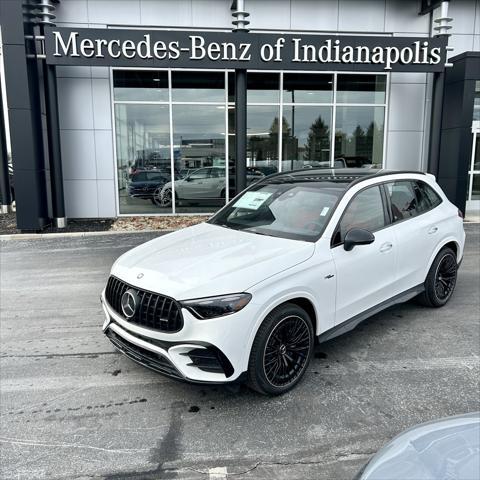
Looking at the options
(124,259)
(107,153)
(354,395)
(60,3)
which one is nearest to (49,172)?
(107,153)

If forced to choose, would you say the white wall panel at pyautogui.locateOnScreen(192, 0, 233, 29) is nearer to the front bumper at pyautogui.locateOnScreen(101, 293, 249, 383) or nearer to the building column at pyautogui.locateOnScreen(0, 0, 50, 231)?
the building column at pyautogui.locateOnScreen(0, 0, 50, 231)

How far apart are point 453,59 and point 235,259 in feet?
38.5

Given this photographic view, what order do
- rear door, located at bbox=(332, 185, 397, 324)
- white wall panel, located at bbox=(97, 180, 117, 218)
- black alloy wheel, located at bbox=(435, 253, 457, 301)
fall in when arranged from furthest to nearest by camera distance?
white wall panel, located at bbox=(97, 180, 117, 218) → black alloy wheel, located at bbox=(435, 253, 457, 301) → rear door, located at bbox=(332, 185, 397, 324)

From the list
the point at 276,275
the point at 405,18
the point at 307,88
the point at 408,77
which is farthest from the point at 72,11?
the point at 276,275

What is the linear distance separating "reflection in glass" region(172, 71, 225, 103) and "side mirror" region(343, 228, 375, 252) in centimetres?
1036

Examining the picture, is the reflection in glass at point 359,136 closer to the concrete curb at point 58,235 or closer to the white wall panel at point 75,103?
the concrete curb at point 58,235

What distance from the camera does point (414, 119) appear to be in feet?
45.0

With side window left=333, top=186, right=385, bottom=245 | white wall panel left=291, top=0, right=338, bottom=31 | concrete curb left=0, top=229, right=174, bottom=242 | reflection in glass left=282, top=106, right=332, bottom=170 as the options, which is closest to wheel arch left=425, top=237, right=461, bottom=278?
side window left=333, top=186, right=385, bottom=245

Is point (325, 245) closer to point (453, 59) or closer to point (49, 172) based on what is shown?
point (49, 172)

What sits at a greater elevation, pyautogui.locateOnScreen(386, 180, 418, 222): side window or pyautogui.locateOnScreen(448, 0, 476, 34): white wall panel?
pyautogui.locateOnScreen(448, 0, 476, 34): white wall panel

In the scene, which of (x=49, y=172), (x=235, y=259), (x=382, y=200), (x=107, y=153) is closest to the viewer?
(x=235, y=259)

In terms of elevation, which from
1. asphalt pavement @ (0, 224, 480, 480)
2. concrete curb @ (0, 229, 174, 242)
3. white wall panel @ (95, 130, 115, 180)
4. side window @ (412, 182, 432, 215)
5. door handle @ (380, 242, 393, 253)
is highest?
white wall panel @ (95, 130, 115, 180)

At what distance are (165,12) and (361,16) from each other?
221 inches

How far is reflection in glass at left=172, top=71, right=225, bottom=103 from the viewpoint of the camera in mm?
13102
